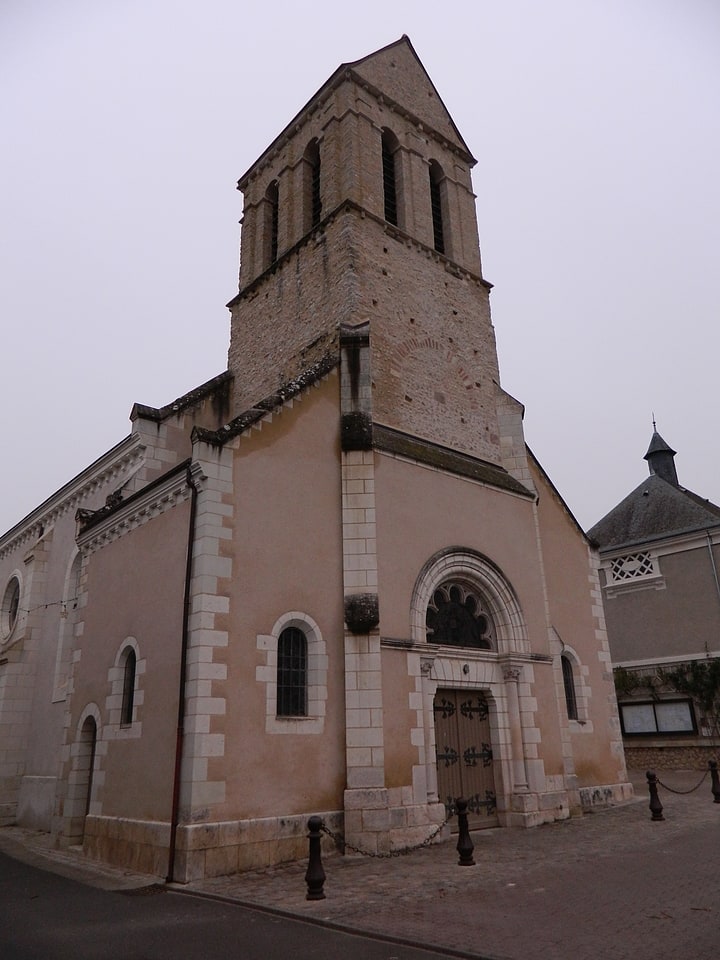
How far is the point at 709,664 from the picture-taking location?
1939cm

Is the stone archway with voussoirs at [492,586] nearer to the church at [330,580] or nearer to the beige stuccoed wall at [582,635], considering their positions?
the church at [330,580]

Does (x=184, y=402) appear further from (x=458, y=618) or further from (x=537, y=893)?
(x=537, y=893)

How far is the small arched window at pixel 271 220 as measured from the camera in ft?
57.4

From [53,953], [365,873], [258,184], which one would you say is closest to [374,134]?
[258,184]

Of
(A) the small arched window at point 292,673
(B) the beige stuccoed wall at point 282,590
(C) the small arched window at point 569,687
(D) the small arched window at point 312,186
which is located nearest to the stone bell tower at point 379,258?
(D) the small arched window at point 312,186

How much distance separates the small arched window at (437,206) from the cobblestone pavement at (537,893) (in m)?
12.7

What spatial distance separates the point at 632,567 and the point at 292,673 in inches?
635

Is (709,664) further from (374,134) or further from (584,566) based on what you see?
(374,134)

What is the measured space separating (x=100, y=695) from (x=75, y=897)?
3796mm

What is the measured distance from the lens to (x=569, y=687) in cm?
1420

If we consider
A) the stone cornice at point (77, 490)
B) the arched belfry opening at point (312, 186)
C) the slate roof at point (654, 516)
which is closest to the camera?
the stone cornice at point (77, 490)

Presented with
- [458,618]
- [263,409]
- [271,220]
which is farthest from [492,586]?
[271,220]

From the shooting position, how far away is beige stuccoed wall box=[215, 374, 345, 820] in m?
8.85

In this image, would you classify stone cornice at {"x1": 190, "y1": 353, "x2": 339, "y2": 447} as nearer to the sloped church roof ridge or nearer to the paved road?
the paved road
